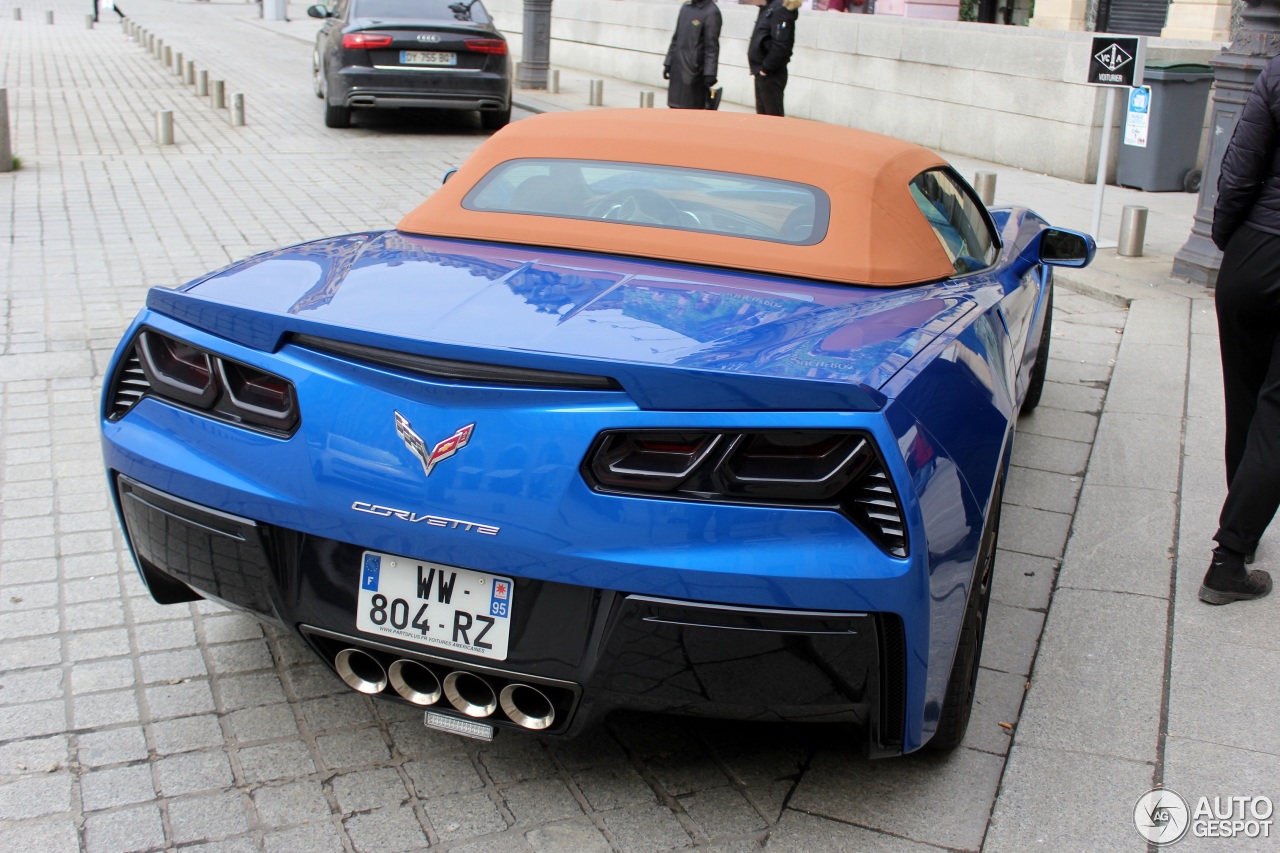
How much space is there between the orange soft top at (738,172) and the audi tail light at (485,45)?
10.5 meters

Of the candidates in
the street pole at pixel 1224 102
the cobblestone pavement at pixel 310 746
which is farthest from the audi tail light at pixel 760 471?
the street pole at pixel 1224 102

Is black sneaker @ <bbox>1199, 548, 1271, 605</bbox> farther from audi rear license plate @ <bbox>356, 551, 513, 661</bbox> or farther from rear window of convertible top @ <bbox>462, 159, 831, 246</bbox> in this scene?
audi rear license plate @ <bbox>356, 551, 513, 661</bbox>

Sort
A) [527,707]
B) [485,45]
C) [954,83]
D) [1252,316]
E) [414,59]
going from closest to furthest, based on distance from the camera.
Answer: [527,707] < [1252,316] < [414,59] < [485,45] < [954,83]

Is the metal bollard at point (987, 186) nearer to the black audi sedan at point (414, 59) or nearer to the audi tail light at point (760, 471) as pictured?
the black audi sedan at point (414, 59)

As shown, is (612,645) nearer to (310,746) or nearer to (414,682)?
(414,682)

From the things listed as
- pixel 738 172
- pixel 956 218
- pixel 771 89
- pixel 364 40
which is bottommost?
pixel 956 218

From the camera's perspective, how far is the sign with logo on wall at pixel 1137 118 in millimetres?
12055

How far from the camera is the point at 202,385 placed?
2.89m

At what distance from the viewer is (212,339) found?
285 centimetres

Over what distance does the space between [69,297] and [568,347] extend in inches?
222

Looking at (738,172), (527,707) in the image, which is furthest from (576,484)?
(738,172)

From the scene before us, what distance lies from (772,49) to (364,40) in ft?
14.5

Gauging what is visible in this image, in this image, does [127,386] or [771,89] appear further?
[771,89]

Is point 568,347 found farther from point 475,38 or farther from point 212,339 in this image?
point 475,38
